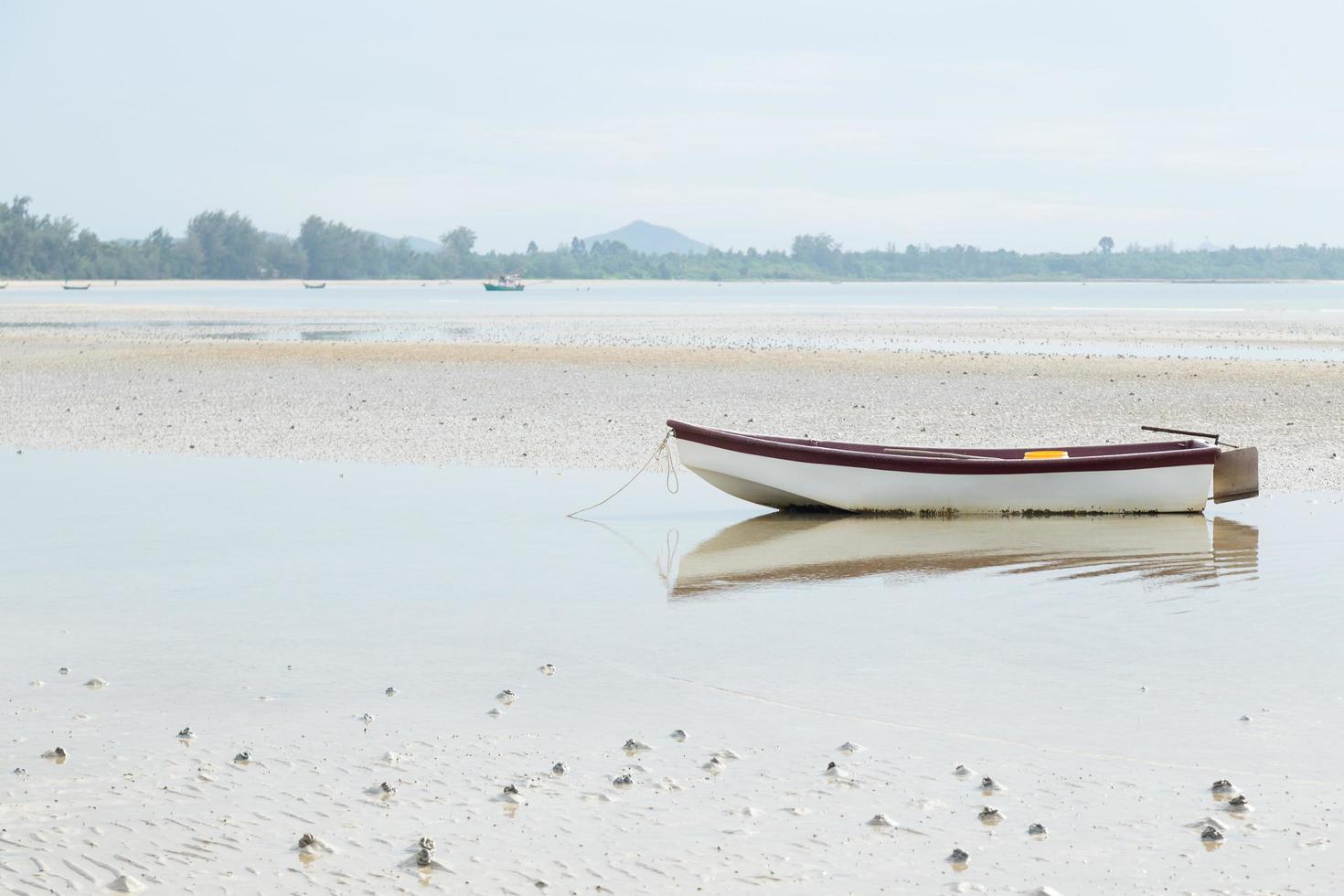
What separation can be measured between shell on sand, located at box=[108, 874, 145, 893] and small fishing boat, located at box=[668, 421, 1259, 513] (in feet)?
32.2

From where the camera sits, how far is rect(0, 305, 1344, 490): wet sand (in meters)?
21.4

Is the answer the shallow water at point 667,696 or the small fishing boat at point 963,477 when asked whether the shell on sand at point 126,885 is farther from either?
the small fishing boat at point 963,477

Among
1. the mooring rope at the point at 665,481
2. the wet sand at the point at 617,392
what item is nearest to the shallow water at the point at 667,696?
the mooring rope at the point at 665,481

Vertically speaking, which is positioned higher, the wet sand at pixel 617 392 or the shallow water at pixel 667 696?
the wet sand at pixel 617 392

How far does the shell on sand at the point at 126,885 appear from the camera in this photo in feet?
18.5

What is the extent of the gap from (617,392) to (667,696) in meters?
19.7

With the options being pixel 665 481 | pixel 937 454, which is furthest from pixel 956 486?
pixel 665 481

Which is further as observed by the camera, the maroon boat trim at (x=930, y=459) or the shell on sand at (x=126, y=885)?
the maroon boat trim at (x=930, y=459)

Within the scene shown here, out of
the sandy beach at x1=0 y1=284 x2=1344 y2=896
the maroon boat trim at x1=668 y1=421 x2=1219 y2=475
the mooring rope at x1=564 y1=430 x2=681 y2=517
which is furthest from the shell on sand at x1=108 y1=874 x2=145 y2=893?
the maroon boat trim at x1=668 y1=421 x2=1219 y2=475

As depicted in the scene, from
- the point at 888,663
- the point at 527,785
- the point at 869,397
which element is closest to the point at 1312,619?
the point at 888,663

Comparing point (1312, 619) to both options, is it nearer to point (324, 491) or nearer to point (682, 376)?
point (324, 491)

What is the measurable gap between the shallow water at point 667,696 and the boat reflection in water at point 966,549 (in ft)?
0.20

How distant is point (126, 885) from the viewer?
5.66 metres

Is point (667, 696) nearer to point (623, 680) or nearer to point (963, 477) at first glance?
point (623, 680)
